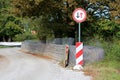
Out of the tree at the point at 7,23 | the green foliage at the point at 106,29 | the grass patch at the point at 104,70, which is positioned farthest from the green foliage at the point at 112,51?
the tree at the point at 7,23

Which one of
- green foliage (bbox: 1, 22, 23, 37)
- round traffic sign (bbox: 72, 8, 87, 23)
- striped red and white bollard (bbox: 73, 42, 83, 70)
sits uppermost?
round traffic sign (bbox: 72, 8, 87, 23)

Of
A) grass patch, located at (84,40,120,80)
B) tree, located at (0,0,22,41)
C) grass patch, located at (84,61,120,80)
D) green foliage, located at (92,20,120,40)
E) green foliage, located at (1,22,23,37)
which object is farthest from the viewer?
green foliage, located at (1,22,23,37)

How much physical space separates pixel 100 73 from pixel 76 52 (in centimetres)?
289

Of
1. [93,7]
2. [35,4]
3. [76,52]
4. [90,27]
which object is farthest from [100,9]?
[76,52]

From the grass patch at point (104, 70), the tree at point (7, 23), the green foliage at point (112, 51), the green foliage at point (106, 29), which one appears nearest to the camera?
the grass patch at point (104, 70)

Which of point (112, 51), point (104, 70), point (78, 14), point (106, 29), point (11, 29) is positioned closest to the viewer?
point (104, 70)

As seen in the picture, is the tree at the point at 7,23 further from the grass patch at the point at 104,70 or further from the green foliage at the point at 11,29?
the grass patch at the point at 104,70

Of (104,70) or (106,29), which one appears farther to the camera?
(106,29)

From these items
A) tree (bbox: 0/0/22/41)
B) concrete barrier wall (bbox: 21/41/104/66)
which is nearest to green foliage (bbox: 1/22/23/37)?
tree (bbox: 0/0/22/41)

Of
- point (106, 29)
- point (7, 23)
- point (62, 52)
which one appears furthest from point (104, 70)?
point (7, 23)

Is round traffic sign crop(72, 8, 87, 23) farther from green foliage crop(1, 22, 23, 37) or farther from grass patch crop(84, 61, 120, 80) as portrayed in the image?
green foliage crop(1, 22, 23, 37)

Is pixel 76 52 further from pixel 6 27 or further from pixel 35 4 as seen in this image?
pixel 6 27

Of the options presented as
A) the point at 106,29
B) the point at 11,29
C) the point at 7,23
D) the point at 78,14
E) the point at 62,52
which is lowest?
the point at 11,29

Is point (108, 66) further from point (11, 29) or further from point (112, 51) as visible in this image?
point (11, 29)
